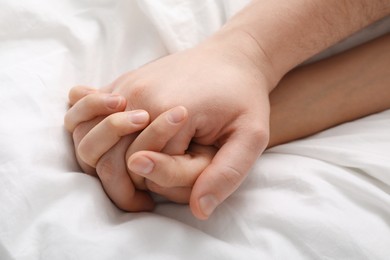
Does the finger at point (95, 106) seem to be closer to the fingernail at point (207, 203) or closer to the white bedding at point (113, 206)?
the white bedding at point (113, 206)

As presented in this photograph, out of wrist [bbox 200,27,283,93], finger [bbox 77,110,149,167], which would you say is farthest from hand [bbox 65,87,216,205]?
wrist [bbox 200,27,283,93]

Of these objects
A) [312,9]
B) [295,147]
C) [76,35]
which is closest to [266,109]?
[295,147]

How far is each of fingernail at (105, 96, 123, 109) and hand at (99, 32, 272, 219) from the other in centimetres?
2

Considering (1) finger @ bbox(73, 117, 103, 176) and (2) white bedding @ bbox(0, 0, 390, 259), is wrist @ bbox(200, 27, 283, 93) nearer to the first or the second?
(2) white bedding @ bbox(0, 0, 390, 259)

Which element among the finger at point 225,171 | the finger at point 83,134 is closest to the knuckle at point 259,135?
the finger at point 225,171

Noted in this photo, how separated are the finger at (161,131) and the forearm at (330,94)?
0.75 feet

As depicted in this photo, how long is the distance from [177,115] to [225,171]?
0.09m

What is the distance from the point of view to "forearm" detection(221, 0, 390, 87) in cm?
73

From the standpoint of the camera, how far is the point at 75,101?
0.68 m

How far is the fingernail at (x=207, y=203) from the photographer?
0.56 metres

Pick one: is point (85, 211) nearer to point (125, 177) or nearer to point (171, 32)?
point (125, 177)

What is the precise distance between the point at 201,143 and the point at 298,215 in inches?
6.6

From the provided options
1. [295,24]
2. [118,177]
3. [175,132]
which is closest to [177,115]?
[175,132]

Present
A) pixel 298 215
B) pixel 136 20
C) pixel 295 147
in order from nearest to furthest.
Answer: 1. pixel 298 215
2. pixel 295 147
3. pixel 136 20
